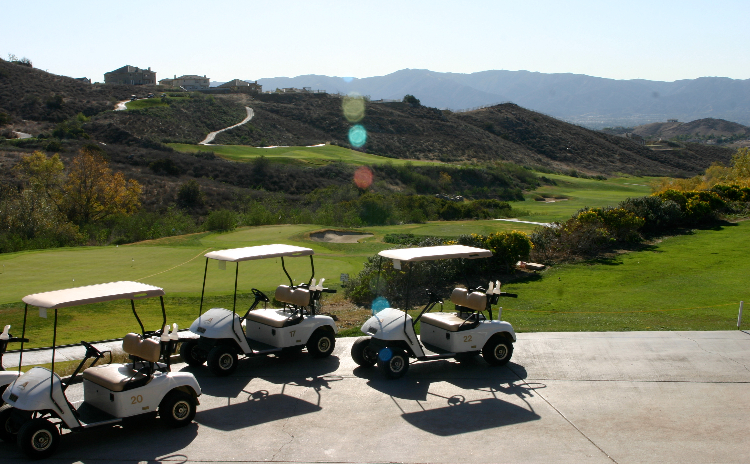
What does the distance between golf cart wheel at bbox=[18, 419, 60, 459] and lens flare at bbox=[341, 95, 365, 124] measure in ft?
299

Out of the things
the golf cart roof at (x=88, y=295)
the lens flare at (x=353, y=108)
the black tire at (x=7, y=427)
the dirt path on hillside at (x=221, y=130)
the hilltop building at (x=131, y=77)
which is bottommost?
A: the black tire at (x=7, y=427)

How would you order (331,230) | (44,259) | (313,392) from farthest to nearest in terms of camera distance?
(331,230) → (44,259) → (313,392)

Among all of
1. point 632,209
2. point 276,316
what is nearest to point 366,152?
point 632,209

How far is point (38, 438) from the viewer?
6.84 metres

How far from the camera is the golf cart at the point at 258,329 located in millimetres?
9953

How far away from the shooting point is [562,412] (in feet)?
27.7

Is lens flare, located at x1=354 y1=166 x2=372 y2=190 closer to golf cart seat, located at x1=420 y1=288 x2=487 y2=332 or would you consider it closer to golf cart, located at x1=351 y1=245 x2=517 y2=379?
golf cart seat, located at x1=420 y1=288 x2=487 y2=332

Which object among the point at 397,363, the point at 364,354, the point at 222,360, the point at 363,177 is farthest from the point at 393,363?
the point at 363,177

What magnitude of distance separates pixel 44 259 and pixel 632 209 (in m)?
21.6

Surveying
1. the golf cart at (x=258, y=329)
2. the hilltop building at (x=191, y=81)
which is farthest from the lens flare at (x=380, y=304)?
the hilltop building at (x=191, y=81)

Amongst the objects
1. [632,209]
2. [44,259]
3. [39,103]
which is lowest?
[44,259]

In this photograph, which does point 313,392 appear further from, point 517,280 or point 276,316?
point 517,280

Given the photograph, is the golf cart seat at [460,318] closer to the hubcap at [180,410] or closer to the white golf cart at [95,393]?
the white golf cart at [95,393]

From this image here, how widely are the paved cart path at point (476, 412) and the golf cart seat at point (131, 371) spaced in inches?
26.8
